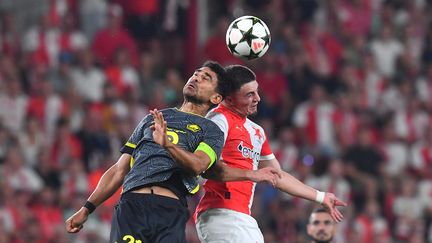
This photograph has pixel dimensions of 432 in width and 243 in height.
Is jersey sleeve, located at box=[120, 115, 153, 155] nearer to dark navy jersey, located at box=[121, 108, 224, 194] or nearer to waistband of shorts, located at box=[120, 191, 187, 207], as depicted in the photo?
dark navy jersey, located at box=[121, 108, 224, 194]

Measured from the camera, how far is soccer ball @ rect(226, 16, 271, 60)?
9.22 meters

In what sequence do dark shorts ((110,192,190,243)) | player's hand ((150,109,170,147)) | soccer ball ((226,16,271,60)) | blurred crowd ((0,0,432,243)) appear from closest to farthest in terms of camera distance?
1. player's hand ((150,109,170,147))
2. dark shorts ((110,192,190,243))
3. soccer ball ((226,16,271,60))
4. blurred crowd ((0,0,432,243))

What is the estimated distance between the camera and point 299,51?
1842cm

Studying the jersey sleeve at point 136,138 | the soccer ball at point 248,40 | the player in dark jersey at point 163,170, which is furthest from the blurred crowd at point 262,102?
the player in dark jersey at point 163,170

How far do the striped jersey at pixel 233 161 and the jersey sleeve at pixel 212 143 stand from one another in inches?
7.4

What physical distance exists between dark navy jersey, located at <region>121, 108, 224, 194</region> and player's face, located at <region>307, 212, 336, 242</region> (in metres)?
2.57

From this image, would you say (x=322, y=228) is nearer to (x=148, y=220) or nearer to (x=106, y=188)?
(x=106, y=188)

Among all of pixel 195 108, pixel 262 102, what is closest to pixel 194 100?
pixel 195 108

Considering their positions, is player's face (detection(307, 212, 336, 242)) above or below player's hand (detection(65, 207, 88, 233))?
below

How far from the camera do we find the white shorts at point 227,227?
8.62m

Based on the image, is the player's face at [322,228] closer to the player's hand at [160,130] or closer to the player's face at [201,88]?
the player's face at [201,88]

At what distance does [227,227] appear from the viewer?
28.3 ft

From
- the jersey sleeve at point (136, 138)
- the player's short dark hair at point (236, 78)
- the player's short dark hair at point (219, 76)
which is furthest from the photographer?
the player's short dark hair at point (236, 78)

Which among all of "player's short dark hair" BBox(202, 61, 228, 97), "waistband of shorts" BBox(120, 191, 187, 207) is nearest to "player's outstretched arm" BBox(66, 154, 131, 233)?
"waistband of shorts" BBox(120, 191, 187, 207)
